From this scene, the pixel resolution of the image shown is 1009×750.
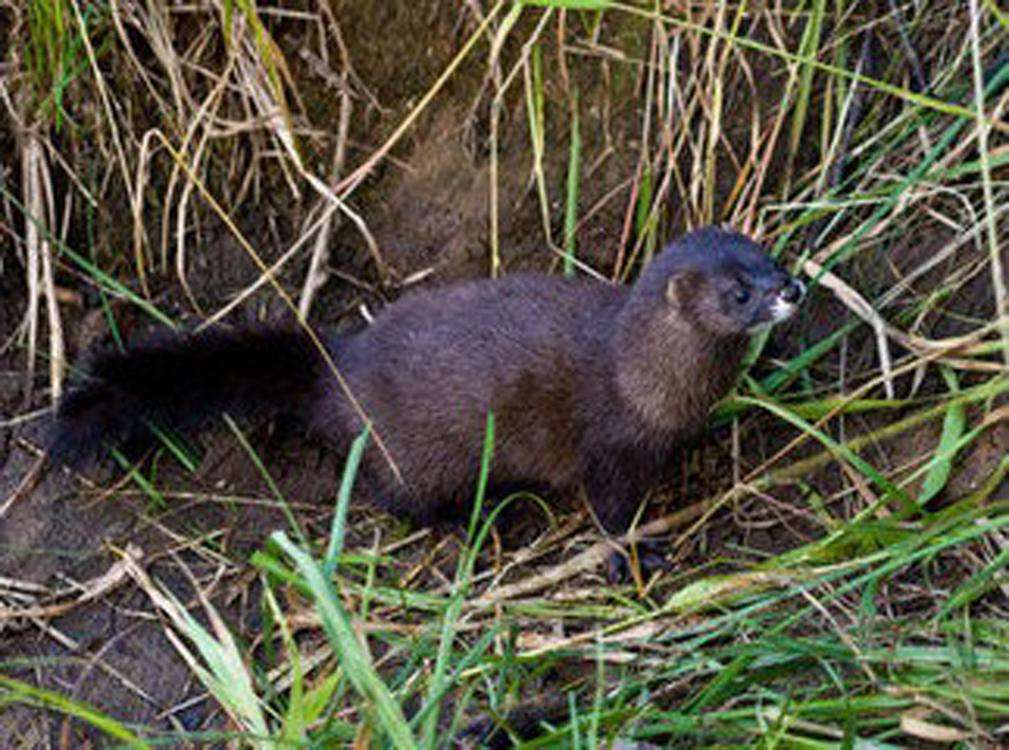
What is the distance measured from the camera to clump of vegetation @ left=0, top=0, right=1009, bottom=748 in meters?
3.36

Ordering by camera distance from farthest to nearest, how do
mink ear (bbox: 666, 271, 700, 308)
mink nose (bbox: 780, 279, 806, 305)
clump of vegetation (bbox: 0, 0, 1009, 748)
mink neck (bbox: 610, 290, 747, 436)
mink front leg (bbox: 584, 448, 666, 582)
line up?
mink front leg (bbox: 584, 448, 666, 582) < mink neck (bbox: 610, 290, 747, 436) < mink ear (bbox: 666, 271, 700, 308) < mink nose (bbox: 780, 279, 806, 305) < clump of vegetation (bbox: 0, 0, 1009, 748)

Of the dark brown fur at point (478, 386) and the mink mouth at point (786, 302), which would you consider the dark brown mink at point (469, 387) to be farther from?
the mink mouth at point (786, 302)

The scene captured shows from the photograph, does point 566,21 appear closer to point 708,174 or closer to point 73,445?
point 708,174

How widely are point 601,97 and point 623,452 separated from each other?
3.52 ft

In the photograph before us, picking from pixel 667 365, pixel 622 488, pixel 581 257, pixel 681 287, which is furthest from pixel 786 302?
pixel 581 257

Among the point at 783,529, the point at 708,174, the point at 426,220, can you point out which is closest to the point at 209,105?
the point at 426,220

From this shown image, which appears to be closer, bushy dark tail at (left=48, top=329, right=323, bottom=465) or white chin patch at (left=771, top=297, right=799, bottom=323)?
white chin patch at (left=771, top=297, right=799, bottom=323)

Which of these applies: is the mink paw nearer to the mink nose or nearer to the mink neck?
the mink neck

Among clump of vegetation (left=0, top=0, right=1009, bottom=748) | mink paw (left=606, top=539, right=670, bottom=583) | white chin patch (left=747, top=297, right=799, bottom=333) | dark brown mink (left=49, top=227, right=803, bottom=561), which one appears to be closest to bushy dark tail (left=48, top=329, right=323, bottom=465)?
dark brown mink (left=49, top=227, right=803, bottom=561)

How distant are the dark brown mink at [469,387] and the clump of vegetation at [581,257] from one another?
157 mm

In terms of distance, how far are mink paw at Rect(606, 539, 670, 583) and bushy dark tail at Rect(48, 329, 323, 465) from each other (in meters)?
0.96

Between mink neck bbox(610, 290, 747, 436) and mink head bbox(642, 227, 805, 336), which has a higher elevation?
mink head bbox(642, 227, 805, 336)

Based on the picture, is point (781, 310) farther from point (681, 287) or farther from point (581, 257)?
point (581, 257)

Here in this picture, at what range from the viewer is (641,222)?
438 centimetres
